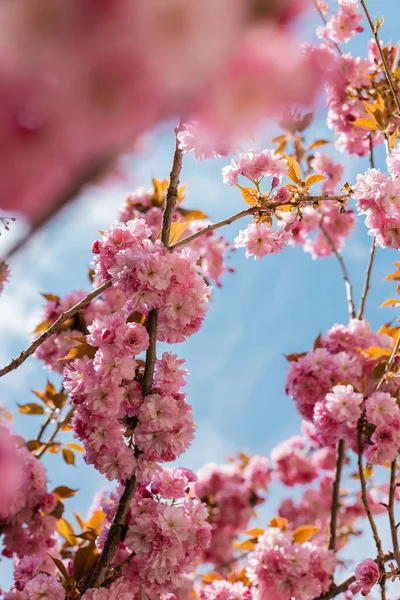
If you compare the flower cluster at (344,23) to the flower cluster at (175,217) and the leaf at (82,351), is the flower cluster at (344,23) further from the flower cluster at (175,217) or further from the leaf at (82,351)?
the leaf at (82,351)

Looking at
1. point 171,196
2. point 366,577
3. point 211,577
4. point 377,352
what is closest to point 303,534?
point 211,577

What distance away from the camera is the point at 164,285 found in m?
1.62

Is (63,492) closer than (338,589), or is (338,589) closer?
(338,589)

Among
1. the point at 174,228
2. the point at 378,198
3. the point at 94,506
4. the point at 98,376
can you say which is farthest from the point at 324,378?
the point at 94,506

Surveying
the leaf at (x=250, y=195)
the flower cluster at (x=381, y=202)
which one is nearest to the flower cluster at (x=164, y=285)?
the leaf at (x=250, y=195)

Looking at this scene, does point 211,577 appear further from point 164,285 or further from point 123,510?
point 164,285

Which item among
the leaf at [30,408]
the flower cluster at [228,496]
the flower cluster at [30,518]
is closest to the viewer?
the flower cluster at [30,518]

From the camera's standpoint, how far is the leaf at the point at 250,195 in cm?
191

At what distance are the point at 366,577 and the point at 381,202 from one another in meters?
1.29

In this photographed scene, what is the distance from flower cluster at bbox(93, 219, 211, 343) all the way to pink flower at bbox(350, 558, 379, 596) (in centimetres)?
96

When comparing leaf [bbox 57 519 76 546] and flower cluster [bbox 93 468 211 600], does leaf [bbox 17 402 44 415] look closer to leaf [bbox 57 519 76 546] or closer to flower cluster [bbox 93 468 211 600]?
leaf [bbox 57 519 76 546]

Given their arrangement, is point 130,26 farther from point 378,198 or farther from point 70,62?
point 378,198

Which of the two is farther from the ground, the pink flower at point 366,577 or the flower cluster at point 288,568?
the flower cluster at point 288,568

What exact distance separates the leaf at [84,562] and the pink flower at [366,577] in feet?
2.87
